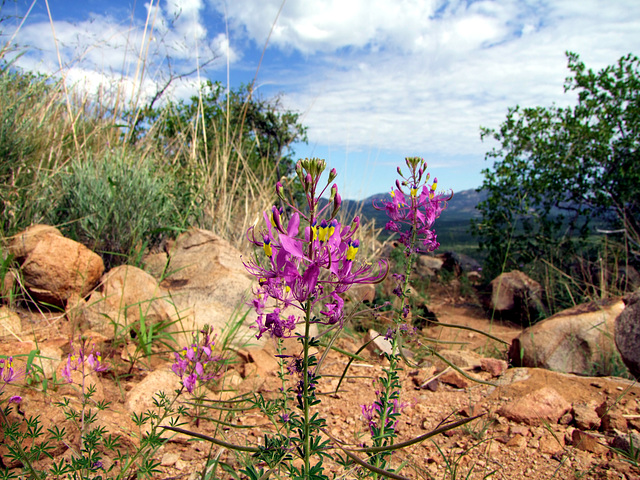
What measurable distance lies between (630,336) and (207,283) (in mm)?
3832

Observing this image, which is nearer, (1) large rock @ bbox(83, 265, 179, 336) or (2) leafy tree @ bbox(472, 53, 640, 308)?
(1) large rock @ bbox(83, 265, 179, 336)

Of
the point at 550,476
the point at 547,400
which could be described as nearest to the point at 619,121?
the point at 547,400

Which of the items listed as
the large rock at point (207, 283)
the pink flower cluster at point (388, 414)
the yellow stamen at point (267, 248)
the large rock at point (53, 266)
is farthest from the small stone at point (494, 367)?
the large rock at point (53, 266)

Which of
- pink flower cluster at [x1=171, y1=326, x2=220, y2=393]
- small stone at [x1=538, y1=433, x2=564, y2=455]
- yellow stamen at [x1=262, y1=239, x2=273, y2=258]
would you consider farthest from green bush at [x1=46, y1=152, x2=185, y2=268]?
small stone at [x1=538, y1=433, x2=564, y2=455]

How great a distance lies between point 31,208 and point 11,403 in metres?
2.68

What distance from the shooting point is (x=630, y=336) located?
11.4ft

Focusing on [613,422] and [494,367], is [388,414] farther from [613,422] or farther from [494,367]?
[494,367]

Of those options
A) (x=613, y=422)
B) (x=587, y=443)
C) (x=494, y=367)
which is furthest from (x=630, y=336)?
(x=587, y=443)

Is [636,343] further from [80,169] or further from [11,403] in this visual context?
[80,169]

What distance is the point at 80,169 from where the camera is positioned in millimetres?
4484

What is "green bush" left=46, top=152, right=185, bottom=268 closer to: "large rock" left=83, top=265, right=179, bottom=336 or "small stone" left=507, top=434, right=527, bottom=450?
"large rock" left=83, top=265, right=179, bottom=336

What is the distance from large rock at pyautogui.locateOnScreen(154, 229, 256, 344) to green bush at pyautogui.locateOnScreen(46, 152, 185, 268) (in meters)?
0.45

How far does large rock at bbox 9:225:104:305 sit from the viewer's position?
3451 mm

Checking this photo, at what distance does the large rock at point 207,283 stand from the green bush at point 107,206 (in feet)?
1.48
